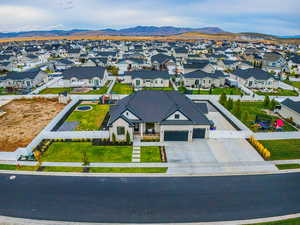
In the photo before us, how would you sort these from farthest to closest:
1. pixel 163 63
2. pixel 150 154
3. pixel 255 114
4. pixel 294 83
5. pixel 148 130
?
pixel 163 63 → pixel 294 83 → pixel 255 114 → pixel 148 130 → pixel 150 154

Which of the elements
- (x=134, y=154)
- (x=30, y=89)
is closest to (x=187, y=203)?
(x=134, y=154)

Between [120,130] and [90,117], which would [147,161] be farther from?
[90,117]

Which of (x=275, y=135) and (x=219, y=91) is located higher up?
(x=219, y=91)

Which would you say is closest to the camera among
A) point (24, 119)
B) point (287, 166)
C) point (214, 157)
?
point (287, 166)

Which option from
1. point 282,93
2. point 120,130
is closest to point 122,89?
point 120,130

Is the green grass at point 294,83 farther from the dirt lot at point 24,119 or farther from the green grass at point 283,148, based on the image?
→ the dirt lot at point 24,119

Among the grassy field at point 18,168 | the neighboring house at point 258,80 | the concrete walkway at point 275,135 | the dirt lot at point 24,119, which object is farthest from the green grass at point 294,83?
the grassy field at point 18,168

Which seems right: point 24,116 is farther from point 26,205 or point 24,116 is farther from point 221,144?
point 221,144

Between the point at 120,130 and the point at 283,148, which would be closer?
the point at 283,148
